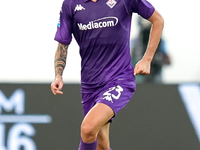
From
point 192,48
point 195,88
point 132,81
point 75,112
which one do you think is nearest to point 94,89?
point 132,81

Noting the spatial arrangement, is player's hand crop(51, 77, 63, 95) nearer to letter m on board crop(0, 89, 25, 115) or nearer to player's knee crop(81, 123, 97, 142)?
player's knee crop(81, 123, 97, 142)

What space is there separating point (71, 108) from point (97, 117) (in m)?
2.86

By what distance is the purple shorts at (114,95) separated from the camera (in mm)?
5473

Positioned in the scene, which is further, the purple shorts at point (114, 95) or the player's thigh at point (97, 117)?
the purple shorts at point (114, 95)

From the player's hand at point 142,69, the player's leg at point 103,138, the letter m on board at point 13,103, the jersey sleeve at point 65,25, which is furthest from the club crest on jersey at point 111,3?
the letter m on board at point 13,103

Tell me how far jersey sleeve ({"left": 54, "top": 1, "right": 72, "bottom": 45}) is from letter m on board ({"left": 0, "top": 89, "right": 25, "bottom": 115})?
7.39ft

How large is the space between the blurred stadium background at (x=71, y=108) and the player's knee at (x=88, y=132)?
102 inches

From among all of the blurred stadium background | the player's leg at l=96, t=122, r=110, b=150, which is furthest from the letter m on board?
the player's leg at l=96, t=122, r=110, b=150

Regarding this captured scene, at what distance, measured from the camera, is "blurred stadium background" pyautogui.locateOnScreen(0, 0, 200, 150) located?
313 inches

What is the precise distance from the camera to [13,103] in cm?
797

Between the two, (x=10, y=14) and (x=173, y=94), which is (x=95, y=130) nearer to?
(x=173, y=94)

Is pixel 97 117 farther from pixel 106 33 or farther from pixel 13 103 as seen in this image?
pixel 13 103

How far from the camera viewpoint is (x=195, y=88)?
830cm

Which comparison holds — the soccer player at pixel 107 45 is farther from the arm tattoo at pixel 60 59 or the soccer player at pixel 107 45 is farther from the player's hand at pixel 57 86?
the arm tattoo at pixel 60 59
